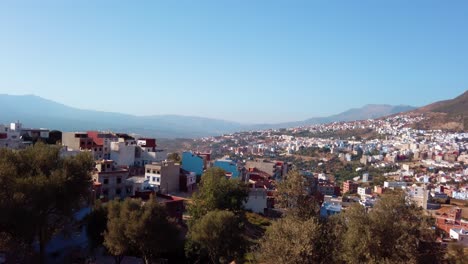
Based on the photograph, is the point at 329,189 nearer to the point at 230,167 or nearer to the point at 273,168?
the point at 273,168

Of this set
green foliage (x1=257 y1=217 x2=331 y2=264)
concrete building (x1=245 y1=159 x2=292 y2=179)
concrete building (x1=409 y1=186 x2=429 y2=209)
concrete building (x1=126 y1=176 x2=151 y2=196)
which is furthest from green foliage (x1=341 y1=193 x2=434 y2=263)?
concrete building (x1=409 y1=186 x2=429 y2=209)

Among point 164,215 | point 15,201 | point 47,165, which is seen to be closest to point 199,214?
point 164,215

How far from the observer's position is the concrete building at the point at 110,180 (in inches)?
1068

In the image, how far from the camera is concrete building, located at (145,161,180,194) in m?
32.0

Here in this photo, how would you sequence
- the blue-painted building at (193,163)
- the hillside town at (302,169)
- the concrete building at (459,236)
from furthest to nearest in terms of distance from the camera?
the blue-painted building at (193,163) → the concrete building at (459,236) → the hillside town at (302,169)

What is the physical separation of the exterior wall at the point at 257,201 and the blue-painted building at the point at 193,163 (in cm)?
817

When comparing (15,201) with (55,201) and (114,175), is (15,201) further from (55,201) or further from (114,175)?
(114,175)

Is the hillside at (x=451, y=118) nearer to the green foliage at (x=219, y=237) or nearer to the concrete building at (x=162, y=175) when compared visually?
the concrete building at (x=162, y=175)

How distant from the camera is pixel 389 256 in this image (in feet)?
43.0

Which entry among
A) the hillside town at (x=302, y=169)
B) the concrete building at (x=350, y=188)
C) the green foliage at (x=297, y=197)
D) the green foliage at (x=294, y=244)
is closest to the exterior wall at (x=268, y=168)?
the hillside town at (x=302, y=169)

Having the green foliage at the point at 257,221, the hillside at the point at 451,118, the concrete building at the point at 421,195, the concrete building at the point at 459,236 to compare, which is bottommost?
the concrete building at the point at 421,195

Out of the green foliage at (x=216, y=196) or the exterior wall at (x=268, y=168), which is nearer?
the green foliage at (x=216, y=196)

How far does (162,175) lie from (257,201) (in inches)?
321

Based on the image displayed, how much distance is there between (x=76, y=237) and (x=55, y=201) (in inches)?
198
